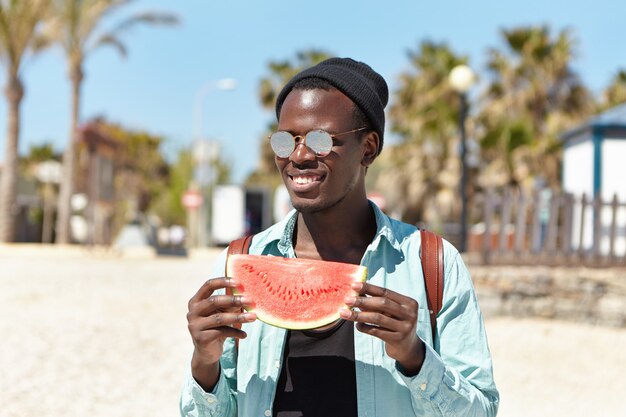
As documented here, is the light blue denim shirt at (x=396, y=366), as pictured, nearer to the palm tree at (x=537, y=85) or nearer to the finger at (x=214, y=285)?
the finger at (x=214, y=285)

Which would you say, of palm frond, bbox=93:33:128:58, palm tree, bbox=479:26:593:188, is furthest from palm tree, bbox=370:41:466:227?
palm frond, bbox=93:33:128:58

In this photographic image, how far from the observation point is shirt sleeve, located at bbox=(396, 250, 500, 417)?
1838 millimetres

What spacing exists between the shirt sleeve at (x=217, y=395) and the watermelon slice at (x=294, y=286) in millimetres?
193

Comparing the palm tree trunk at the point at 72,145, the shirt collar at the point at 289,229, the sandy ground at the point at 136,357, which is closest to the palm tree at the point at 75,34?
the palm tree trunk at the point at 72,145

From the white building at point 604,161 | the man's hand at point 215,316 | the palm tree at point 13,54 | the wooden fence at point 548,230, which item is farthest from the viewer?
the palm tree at point 13,54

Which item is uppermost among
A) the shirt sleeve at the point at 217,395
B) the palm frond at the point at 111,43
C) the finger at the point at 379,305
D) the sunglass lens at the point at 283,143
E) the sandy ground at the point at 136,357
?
the palm frond at the point at 111,43

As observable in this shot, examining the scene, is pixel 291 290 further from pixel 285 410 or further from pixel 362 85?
pixel 362 85

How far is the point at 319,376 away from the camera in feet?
Answer: 6.55

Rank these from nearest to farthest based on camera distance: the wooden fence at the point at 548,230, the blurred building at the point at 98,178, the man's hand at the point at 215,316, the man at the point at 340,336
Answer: the man's hand at the point at 215,316, the man at the point at 340,336, the wooden fence at the point at 548,230, the blurred building at the point at 98,178

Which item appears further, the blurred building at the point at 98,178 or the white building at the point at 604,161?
the blurred building at the point at 98,178

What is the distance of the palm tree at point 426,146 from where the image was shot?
30.4 m

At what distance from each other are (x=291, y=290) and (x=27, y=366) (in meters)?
6.61

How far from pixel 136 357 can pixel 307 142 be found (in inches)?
282

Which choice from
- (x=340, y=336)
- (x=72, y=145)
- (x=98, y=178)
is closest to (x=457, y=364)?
(x=340, y=336)
